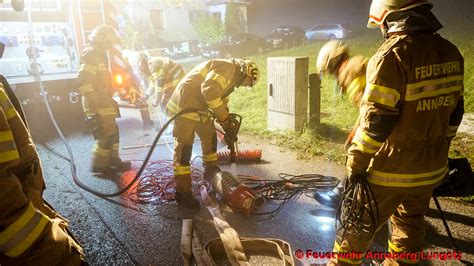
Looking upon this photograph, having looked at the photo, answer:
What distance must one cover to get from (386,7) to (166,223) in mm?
2981

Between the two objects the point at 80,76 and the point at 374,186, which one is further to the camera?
the point at 80,76

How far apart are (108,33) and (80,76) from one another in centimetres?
84

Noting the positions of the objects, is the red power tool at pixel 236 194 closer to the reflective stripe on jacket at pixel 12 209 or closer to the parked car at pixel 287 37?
the reflective stripe on jacket at pixel 12 209

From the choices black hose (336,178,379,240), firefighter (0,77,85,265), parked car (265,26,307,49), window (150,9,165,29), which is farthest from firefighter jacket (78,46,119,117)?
window (150,9,165,29)

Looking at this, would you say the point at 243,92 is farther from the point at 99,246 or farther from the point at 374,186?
the point at 374,186

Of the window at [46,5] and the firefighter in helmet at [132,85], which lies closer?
the window at [46,5]

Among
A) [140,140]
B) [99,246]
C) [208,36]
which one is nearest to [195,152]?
[140,140]

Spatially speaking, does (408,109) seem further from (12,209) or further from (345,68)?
(12,209)

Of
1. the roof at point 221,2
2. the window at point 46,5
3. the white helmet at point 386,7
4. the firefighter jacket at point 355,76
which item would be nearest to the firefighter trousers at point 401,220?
the firefighter jacket at point 355,76

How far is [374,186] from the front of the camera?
2.24m

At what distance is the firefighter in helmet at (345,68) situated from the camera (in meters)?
2.75

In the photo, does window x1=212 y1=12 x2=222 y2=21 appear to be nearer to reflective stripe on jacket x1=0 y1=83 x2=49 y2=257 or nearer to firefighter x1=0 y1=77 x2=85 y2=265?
firefighter x1=0 y1=77 x2=85 y2=265

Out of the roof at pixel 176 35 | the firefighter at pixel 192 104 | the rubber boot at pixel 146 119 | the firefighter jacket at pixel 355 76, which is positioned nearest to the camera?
the firefighter jacket at pixel 355 76

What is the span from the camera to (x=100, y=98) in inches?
202
